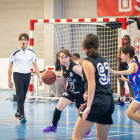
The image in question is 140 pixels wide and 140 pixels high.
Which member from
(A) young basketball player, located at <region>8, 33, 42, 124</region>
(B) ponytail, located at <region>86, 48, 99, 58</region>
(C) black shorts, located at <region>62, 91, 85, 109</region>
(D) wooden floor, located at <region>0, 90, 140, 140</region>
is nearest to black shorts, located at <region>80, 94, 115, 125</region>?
(B) ponytail, located at <region>86, 48, 99, 58</region>

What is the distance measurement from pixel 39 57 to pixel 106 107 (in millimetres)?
11888

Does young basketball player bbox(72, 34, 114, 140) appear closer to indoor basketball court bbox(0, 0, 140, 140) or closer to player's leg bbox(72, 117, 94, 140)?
player's leg bbox(72, 117, 94, 140)

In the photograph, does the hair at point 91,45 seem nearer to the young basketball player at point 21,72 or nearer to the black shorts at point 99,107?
the black shorts at point 99,107

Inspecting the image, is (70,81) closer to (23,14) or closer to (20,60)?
(20,60)

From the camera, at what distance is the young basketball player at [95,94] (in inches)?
144

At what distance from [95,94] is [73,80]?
1833mm

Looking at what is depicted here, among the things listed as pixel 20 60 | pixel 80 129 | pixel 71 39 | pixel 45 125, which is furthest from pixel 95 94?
pixel 71 39

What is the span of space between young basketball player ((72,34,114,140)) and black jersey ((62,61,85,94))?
1.75m

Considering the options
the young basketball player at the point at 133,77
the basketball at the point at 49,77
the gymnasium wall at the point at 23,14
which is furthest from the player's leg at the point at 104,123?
the gymnasium wall at the point at 23,14

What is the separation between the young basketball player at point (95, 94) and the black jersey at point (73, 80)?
5.76ft

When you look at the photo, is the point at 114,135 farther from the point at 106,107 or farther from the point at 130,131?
the point at 106,107

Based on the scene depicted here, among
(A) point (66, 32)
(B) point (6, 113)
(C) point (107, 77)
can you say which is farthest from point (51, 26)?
(C) point (107, 77)

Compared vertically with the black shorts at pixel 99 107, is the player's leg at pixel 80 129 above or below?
below

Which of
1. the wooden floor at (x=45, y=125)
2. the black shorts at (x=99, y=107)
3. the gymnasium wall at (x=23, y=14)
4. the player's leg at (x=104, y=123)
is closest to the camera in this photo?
the black shorts at (x=99, y=107)
